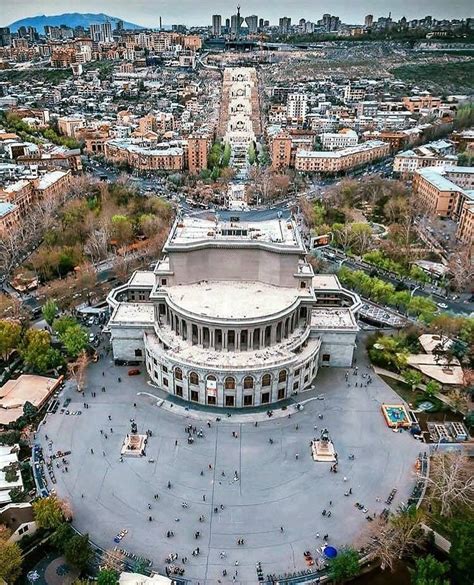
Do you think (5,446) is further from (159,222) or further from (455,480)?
(159,222)

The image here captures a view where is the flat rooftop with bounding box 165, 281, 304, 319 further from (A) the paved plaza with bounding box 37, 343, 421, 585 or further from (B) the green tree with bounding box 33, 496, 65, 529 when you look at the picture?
(B) the green tree with bounding box 33, 496, 65, 529

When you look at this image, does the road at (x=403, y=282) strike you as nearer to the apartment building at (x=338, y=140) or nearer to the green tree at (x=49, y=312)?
the green tree at (x=49, y=312)

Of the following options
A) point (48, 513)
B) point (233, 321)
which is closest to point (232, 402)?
point (233, 321)

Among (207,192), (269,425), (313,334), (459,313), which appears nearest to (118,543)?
(269,425)

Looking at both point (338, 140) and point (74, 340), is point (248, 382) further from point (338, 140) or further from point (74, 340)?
point (338, 140)

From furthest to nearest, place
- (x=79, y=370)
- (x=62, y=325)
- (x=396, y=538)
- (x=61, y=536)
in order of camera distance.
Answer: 1. (x=62, y=325)
2. (x=79, y=370)
3. (x=396, y=538)
4. (x=61, y=536)

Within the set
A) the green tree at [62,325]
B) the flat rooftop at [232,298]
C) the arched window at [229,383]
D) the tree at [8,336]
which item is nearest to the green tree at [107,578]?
the arched window at [229,383]
